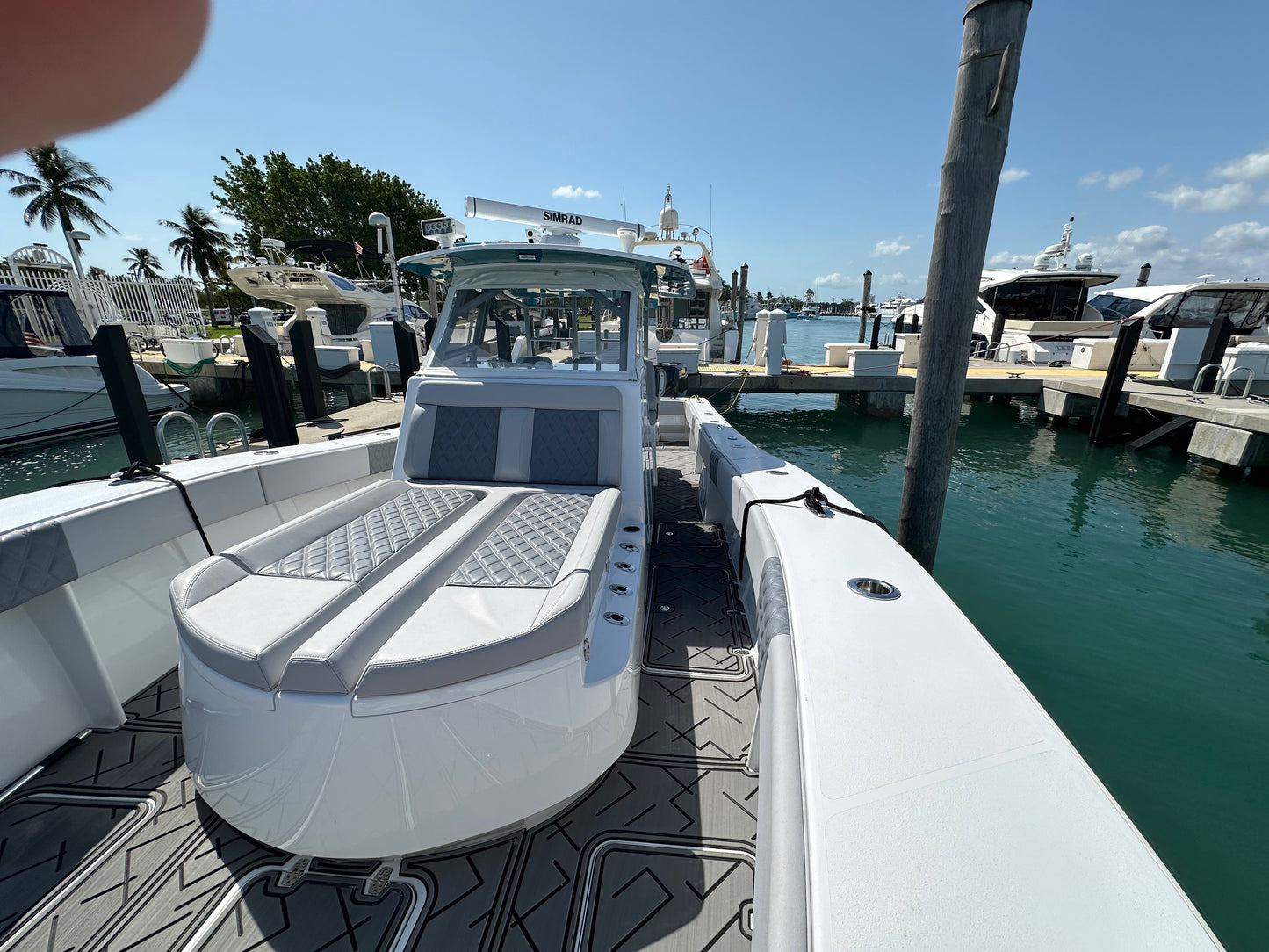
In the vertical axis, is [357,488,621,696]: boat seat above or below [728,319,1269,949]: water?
above

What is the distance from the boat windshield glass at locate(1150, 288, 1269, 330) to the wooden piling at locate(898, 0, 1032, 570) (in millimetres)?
25434

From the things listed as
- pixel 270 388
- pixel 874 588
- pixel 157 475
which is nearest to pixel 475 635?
pixel 874 588

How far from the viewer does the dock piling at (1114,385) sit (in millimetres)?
Answer: 10305

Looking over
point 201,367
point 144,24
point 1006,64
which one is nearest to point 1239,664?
point 1006,64

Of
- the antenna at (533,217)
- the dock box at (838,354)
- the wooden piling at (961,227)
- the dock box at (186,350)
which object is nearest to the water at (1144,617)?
the wooden piling at (961,227)

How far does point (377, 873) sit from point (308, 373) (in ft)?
A: 25.9

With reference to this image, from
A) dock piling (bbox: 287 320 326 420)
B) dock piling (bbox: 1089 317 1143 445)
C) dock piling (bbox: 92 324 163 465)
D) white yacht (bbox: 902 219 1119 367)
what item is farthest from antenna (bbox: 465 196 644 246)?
white yacht (bbox: 902 219 1119 367)

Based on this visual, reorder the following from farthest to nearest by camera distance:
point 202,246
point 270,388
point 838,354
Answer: point 202,246 → point 838,354 → point 270,388

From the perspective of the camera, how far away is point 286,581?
6.08ft

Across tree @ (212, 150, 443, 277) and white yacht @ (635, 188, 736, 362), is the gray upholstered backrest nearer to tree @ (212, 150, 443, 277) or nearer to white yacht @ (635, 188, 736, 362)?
white yacht @ (635, 188, 736, 362)

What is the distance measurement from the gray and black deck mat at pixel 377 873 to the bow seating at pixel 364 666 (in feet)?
0.82

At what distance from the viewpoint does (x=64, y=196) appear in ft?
83.7

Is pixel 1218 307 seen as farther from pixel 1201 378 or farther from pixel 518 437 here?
pixel 518 437

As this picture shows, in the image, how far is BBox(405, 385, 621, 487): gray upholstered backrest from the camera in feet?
10.6
